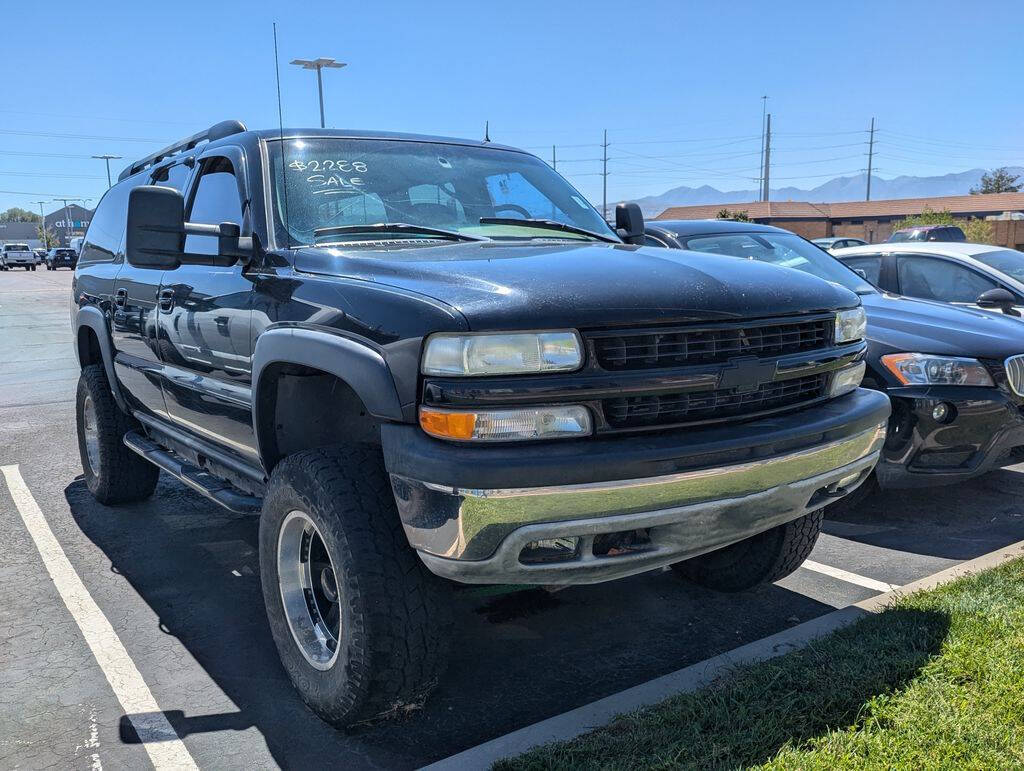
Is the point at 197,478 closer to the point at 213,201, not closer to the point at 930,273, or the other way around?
the point at 213,201

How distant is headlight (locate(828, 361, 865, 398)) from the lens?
10.6ft

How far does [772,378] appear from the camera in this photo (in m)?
2.88

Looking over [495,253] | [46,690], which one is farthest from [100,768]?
[495,253]

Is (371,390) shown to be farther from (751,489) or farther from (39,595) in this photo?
(39,595)

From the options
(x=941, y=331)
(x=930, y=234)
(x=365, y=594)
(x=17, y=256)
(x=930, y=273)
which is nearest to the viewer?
(x=365, y=594)

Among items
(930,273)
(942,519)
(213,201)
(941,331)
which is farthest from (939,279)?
(213,201)

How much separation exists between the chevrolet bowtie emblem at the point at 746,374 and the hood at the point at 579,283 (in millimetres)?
151

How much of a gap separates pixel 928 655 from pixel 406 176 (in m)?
2.78

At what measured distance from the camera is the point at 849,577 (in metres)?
4.28

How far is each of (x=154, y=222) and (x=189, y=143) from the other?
74.1 inches

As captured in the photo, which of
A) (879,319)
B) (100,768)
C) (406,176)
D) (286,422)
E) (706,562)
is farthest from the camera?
(879,319)

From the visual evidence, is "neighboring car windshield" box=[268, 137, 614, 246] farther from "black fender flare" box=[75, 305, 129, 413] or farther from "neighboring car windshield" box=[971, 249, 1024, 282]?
"neighboring car windshield" box=[971, 249, 1024, 282]

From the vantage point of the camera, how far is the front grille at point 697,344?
2578 mm

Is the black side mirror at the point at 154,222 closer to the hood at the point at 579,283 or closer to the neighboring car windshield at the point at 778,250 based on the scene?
the hood at the point at 579,283
